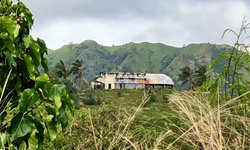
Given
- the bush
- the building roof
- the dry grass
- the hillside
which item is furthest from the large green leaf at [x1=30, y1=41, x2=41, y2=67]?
the hillside

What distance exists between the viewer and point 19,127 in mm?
2275

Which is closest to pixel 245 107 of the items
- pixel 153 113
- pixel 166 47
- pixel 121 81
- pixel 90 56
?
pixel 153 113

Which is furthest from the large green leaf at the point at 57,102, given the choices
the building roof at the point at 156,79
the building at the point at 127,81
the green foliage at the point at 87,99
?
the building roof at the point at 156,79

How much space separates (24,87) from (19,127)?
299 mm

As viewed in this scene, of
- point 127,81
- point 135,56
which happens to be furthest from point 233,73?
point 135,56

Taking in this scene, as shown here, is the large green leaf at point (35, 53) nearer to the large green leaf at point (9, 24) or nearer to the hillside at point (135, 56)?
the large green leaf at point (9, 24)

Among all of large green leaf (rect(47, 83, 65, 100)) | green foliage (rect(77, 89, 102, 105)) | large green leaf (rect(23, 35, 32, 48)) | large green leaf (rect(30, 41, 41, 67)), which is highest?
large green leaf (rect(23, 35, 32, 48))

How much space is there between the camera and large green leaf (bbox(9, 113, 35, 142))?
89.4 inches

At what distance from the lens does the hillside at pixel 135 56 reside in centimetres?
15724

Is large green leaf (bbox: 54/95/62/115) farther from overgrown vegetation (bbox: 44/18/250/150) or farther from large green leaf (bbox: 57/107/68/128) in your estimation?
overgrown vegetation (bbox: 44/18/250/150)

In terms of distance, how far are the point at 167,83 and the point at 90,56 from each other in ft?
312

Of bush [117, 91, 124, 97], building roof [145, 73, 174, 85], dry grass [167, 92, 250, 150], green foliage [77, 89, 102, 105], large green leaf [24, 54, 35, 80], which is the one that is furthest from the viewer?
building roof [145, 73, 174, 85]

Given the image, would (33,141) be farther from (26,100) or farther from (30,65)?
(30,65)

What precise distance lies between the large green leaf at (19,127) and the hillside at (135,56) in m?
144
